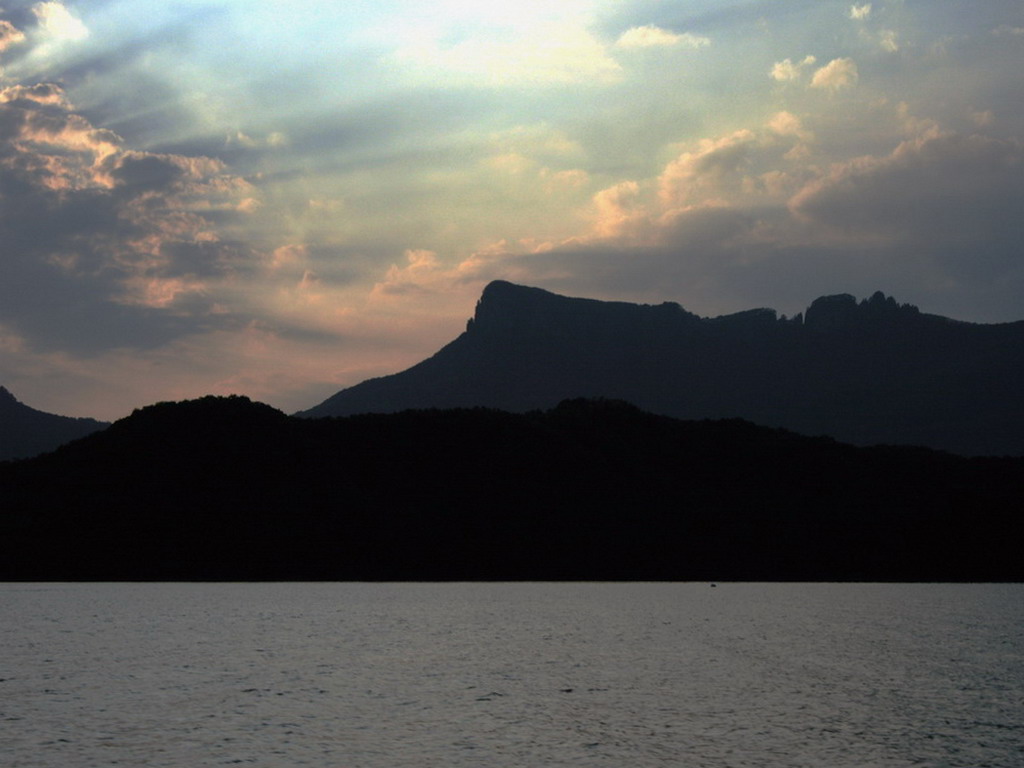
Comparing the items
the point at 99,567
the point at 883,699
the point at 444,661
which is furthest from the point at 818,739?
the point at 99,567

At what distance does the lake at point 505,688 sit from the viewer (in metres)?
40.2

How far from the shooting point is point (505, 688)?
59031mm

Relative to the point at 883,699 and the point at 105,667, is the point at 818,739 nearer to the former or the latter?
the point at 883,699

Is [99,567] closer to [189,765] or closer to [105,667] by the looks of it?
[105,667]

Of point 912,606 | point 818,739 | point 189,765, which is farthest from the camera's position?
point 912,606

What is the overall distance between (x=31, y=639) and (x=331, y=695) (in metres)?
41.5

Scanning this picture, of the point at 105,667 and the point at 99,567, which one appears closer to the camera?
the point at 105,667

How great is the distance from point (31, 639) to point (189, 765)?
56.4 m

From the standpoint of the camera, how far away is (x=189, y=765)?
36.8 m

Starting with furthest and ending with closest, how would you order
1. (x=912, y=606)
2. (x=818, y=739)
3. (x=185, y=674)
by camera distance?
1. (x=912, y=606)
2. (x=185, y=674)
3. (x=818, y=739)

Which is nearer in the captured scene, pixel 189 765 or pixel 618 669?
pixel 189 765

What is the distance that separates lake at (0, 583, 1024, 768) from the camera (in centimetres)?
4016

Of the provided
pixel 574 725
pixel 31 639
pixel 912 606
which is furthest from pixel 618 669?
pixel 912 606

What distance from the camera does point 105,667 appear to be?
6781 centimetres
